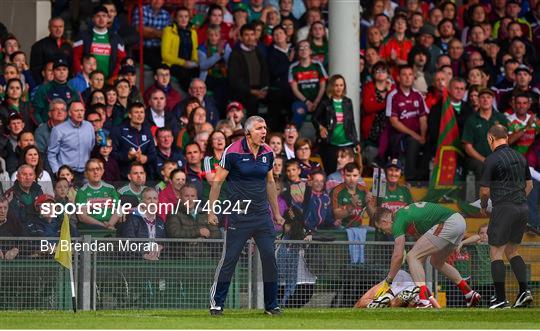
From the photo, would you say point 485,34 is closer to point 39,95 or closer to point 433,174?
point 433,174

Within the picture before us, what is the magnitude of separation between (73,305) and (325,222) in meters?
3.45

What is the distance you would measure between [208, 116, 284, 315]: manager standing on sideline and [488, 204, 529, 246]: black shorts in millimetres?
2858

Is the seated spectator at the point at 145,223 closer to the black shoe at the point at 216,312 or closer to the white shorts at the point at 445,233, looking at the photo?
the black shoe at the point at 216,312

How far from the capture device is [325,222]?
18938 millimetres

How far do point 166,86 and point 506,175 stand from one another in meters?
6.25

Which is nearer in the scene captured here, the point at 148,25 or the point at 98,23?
the point at 98,23

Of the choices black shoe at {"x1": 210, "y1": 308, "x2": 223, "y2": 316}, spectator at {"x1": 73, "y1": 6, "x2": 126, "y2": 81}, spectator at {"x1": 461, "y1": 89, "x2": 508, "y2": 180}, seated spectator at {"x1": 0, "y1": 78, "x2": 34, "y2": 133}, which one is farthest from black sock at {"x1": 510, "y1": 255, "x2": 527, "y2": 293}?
spectator at {"x1": 73, "y1": 6, "x2": 126, "y2": 81}

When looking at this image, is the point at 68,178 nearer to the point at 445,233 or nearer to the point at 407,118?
the point at 445,233

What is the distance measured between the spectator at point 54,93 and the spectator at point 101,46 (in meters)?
1.04

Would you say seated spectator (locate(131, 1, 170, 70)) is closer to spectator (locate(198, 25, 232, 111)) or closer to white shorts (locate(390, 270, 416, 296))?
spectator (locate(198, 25, 232, 111))

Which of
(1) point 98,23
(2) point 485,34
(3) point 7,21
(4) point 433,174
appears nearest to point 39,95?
(1) point 98,23

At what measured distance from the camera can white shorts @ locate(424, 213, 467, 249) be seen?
1839 centimetres

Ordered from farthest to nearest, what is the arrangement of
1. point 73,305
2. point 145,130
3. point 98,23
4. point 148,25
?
point 148,25, point 98,23, point 145,130, point 73,305

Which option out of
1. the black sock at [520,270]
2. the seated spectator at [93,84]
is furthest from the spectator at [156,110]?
the black sock at [520,270]
